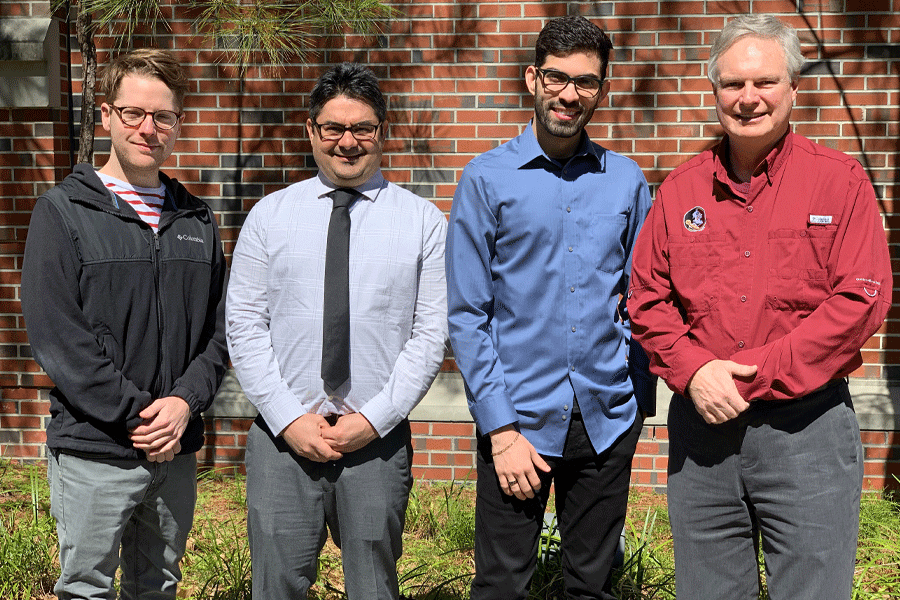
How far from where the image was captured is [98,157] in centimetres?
496

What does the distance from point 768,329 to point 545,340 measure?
0.68 metres

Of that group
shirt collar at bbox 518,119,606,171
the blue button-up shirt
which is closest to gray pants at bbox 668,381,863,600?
the blue button-up shirt

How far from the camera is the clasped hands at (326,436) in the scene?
2.54 meters

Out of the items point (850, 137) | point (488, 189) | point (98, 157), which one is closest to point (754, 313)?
point (488, 189)

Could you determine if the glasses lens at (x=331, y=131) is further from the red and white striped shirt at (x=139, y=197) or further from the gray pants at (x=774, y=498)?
the gray pants at (x=774, y=498)

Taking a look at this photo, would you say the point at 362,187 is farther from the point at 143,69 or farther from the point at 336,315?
the point at 143,69

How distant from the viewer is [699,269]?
2406 millimetres

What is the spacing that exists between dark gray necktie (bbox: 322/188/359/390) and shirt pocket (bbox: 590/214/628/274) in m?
0.80

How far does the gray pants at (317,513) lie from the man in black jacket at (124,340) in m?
0.34

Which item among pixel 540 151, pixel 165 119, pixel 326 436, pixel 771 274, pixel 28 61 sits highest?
pixel 28 61

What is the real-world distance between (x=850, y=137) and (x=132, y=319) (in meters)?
4.03

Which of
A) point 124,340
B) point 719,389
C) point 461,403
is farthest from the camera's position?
point 461,403

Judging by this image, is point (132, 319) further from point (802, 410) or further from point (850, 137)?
point (850, 137)

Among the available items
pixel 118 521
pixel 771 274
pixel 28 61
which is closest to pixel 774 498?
pixel 771 274
